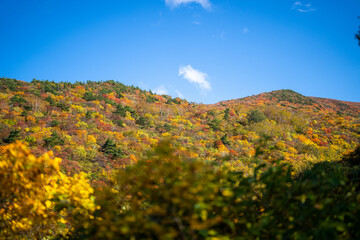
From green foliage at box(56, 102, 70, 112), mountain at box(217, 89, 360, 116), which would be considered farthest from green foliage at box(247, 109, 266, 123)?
green foliage at box(56, 102, 70, 112)

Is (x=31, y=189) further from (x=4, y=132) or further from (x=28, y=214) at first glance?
(x=4, y=132)

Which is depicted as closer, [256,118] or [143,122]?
[143,122]

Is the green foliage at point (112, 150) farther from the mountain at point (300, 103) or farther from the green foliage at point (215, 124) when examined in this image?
the mountain at point (300, 103)

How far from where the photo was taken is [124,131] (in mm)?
22312

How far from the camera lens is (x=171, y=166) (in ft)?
5.89

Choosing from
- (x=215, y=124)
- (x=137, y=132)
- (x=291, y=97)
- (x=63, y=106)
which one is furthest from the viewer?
(x=291, y=97)

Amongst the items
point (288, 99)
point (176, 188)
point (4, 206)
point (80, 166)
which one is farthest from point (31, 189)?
point (288, 99)

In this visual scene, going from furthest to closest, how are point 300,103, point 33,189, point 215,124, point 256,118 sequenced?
point 300,103, point 256,118, point 215,124, point 33,189

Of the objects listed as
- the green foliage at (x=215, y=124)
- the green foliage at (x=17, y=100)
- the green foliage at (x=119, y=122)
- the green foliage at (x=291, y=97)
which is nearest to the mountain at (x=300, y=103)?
the green foliage at (x=291, y=97)

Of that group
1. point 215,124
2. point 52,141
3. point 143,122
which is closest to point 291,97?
point 215,124

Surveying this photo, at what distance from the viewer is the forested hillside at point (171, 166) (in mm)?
1669

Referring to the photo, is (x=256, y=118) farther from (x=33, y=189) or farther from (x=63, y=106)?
(x=33, y=189)

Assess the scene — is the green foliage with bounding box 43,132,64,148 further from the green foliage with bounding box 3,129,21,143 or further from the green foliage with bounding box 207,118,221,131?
the green foliage with bounding box 207,118,221,131

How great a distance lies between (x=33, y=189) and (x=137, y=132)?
20856mm
